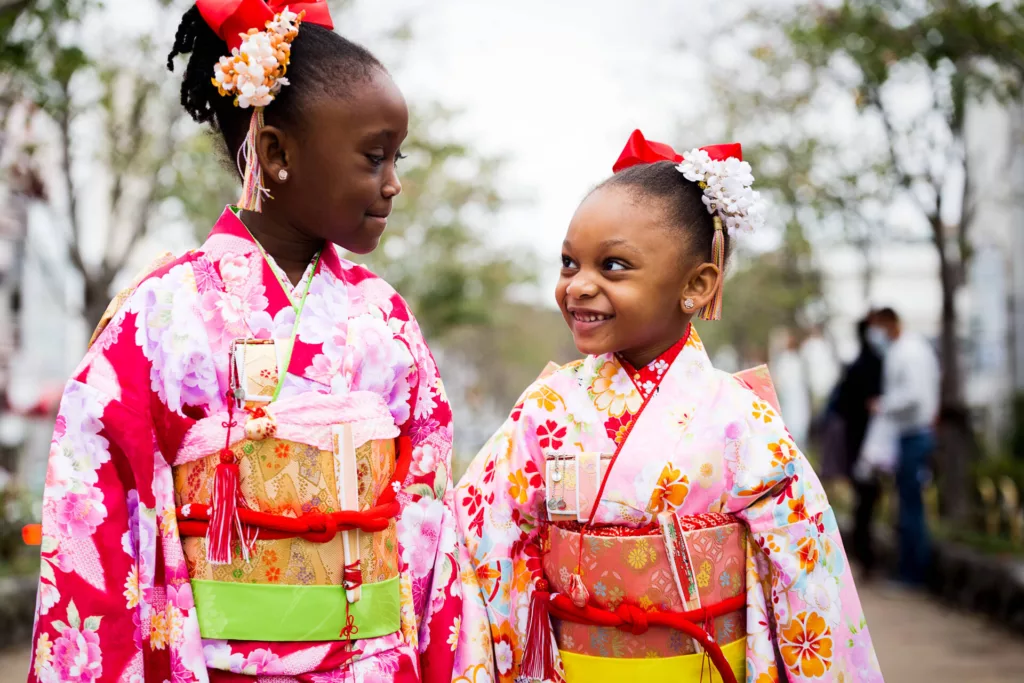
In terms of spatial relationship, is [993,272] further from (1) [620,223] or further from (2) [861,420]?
(1) [620,223]

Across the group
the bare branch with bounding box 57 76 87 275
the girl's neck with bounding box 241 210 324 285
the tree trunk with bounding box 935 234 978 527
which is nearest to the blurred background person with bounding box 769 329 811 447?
A: the tree trunk with bounding box 935 234 978 527

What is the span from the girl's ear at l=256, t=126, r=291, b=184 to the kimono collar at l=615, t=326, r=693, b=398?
98cm

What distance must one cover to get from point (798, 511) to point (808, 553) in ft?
0.33

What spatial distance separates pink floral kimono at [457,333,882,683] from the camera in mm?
2643

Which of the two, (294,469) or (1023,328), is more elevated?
(1023,328)

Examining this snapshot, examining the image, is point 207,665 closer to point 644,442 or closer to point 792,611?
point 644,442

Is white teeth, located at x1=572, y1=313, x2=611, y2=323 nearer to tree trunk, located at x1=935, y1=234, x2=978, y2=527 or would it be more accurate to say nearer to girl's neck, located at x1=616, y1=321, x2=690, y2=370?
girl's neck, located at x1=616, y1=321, x2=690, y2=370

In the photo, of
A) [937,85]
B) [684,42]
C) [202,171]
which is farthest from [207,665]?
[684,42]

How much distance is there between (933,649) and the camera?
648 centimetres

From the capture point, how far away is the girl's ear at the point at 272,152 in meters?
2.40

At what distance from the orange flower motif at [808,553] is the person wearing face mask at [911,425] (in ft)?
18.8

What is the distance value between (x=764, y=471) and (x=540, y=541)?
59 centimetres

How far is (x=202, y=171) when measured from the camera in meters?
11.6

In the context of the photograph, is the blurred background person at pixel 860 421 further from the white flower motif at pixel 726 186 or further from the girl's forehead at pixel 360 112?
the girl's forehead at pixel 360 112
